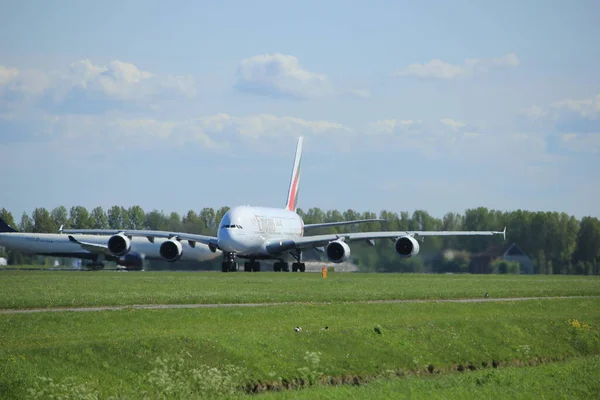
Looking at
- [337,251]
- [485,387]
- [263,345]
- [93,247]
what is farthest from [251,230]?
[485,387]

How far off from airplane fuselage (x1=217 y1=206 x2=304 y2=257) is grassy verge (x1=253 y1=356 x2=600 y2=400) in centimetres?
4256

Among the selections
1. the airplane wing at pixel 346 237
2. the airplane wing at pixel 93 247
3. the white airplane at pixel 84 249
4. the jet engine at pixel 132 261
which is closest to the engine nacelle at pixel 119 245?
the airplane wing at pixel 346 237

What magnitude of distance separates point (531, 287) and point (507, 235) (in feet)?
106

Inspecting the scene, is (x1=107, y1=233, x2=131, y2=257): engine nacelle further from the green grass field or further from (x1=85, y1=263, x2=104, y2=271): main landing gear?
the green grass field

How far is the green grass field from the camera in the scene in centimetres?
2208

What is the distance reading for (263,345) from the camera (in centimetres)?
2567

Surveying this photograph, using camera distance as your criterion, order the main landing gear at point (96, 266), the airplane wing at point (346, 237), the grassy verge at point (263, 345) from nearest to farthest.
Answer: the grassy verge at point (263, 345) → the airplane wing at point (346, 237) → the main landing gear at point (96, 266)

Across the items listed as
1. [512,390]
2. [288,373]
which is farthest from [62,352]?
[512,390]

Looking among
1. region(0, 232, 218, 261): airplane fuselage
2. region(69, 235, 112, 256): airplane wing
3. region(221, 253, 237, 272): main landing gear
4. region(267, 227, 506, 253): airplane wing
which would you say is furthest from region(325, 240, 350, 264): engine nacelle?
region(0, 232, 218, 261): airplane fuselage

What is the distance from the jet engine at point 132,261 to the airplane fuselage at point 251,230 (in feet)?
47.1

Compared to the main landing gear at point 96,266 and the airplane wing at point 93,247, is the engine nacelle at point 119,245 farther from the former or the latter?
the main landing gear at point 96,266

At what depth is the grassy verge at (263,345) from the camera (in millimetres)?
21953

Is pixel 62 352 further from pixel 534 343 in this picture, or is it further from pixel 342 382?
pixel 534 343

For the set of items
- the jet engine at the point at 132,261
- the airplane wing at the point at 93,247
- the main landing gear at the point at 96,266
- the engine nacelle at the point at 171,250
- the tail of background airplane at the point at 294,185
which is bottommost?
the main landing gear at the point at 96,266
